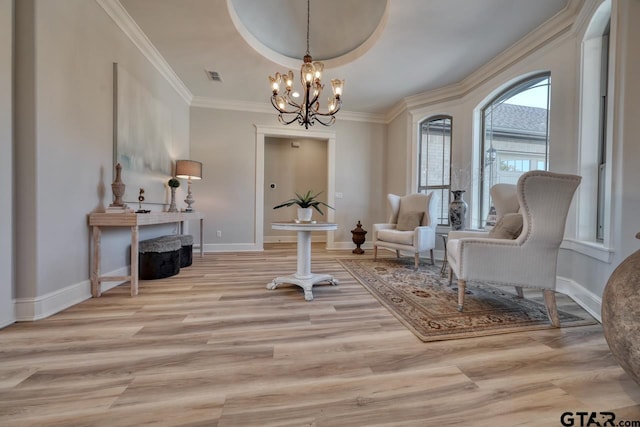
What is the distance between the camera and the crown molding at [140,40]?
2496mm

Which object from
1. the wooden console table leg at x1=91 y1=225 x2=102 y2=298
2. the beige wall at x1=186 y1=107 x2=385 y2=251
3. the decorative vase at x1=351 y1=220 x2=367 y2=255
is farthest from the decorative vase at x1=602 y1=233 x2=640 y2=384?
the beige wall at x1=186 y1=107 x2=385 y2=251

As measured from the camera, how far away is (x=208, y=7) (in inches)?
101

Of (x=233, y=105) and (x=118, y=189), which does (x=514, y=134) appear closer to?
(x=233, y=105)

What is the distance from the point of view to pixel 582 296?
88.7 inches

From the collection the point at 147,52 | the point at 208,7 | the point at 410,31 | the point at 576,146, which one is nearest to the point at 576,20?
the point at 576,146

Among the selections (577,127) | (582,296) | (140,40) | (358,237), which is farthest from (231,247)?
(577,127)

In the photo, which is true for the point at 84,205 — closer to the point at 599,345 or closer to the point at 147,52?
the point at 147,52

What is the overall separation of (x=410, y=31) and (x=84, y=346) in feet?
12.8

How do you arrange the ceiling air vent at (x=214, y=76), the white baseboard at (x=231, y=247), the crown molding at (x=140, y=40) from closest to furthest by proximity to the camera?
the crown molding at (x=140, y=40) < the ceiling air vent at (x=214, y=76) < the white baseboard at (x=231, y=247)

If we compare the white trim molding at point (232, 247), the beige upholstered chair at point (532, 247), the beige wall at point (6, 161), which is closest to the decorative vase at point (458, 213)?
the beige upholstered chair at point (532, 247)

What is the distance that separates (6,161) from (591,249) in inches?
172

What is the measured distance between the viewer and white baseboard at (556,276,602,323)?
6.49 feet

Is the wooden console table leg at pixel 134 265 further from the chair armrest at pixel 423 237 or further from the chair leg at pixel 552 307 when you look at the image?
the chair leg at pixel 552 307

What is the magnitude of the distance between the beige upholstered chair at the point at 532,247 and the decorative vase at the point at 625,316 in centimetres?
71
